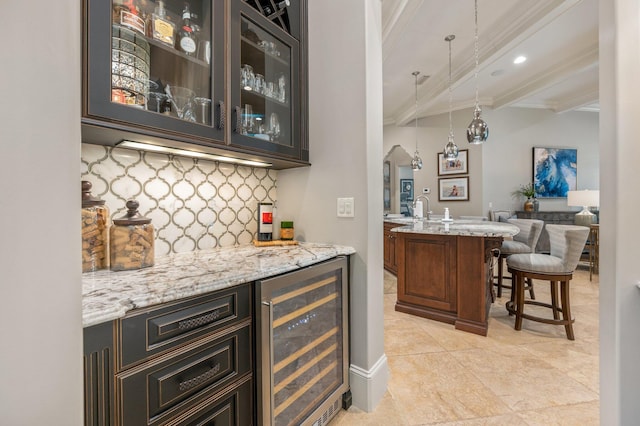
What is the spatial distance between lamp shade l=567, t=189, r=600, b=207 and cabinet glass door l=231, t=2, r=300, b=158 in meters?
5.62

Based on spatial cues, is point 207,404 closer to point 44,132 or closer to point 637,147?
point 44,132

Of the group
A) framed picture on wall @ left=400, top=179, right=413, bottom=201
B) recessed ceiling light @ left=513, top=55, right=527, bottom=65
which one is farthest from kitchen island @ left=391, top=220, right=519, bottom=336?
framed picture on wall @ left=400, top=179, right=413, bottom=201

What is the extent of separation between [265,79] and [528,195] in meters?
6.65

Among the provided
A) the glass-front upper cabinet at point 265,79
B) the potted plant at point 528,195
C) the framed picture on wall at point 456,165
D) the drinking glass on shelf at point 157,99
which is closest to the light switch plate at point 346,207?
the glass-front upper cabinet at point 265,79

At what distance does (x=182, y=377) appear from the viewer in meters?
0.86

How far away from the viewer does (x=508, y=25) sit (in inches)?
138

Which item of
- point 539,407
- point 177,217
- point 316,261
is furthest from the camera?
point 539,407

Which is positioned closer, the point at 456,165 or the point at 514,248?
the point at 514,248

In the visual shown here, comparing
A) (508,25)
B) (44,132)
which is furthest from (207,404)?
(508,25)

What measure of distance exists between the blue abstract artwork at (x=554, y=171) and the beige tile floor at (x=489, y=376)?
4373 millimetres

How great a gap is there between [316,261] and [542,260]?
2.31 meters

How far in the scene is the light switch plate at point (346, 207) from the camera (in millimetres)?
1647

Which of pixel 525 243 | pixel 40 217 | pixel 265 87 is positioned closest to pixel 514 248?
pixel 525 243

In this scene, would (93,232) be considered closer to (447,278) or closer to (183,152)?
(183,152)
